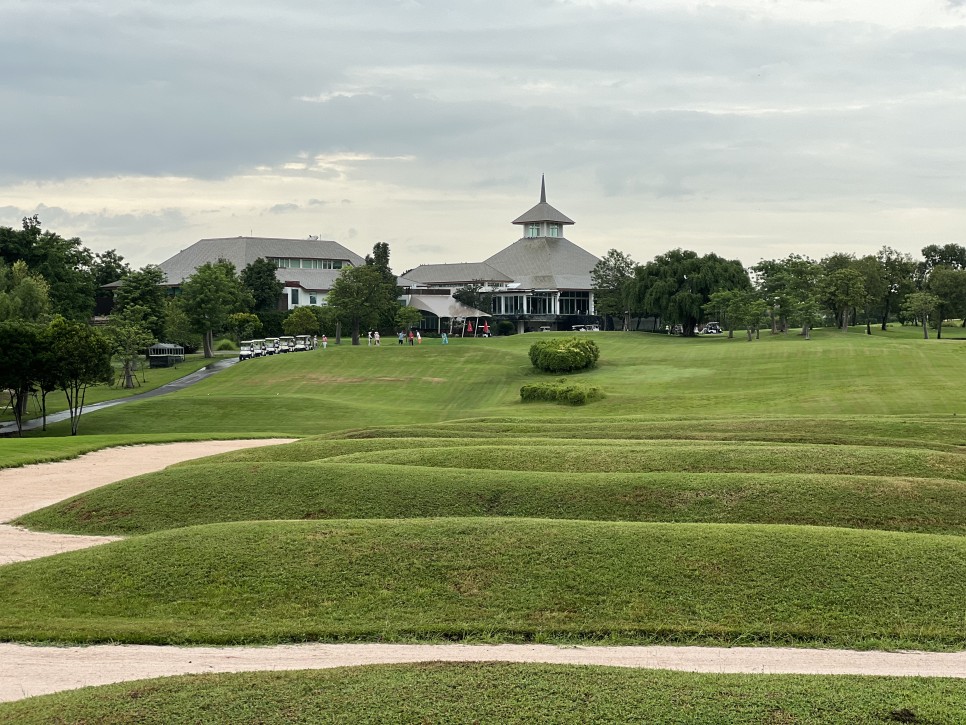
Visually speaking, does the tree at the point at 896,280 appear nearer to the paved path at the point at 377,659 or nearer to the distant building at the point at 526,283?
the distant building at the point at 526,283

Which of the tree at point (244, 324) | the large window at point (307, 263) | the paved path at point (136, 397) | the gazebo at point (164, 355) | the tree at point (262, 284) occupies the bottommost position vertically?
the paved path at point (136, 397)

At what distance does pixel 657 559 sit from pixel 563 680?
189 inches

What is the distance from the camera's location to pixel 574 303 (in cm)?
11894

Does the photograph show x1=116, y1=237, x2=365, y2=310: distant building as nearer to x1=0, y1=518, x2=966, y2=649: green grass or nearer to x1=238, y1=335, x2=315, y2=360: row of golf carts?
x1=238, y1=335, x2=315, y2=360: row of golf carts

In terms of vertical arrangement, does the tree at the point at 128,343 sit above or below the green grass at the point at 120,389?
above

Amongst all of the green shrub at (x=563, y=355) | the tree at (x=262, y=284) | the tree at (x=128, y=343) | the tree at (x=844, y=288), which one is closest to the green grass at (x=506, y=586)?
the green shrub at (x=563, y=355)

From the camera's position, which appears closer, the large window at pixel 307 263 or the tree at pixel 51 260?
the tree at pixel 51 260

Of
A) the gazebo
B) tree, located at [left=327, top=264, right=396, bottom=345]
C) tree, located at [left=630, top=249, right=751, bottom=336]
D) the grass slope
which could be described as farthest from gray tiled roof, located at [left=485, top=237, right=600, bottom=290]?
the grass slope

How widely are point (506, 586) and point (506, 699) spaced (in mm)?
4364

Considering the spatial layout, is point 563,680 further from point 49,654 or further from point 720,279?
point 720,279

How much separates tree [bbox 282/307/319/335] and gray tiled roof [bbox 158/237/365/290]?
23463 mm

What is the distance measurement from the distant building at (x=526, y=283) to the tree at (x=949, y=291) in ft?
122

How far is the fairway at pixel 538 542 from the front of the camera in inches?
533

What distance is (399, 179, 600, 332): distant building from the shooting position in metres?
118
